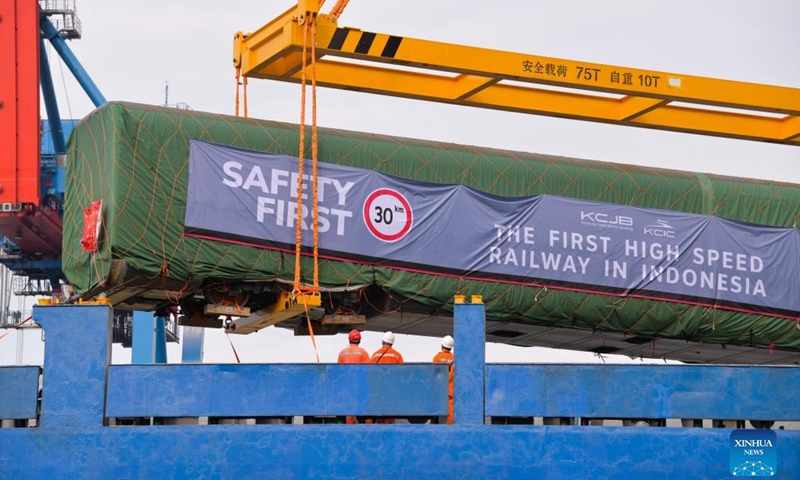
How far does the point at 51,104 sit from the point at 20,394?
25069mm

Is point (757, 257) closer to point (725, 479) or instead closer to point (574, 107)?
point (574, 107)

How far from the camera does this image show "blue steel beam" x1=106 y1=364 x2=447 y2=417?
17484 millimetres

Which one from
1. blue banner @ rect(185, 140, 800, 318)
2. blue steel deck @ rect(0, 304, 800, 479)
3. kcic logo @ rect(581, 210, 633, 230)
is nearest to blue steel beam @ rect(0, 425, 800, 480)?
blue steel deck @ rect(0, 304, 800, 479)

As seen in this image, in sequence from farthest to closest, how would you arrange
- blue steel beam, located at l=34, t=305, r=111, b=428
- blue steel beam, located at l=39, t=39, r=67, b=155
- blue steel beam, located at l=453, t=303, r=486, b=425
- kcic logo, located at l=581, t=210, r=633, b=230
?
blue steel beam, located at l=39, t=39, r=67, b=155, kcic logo, located at l=581, t=210, r=633, b=230, blue steel beam, located at l=453, t=303, r=486, b=425, blue steel beam, located at l=34, t=305, r=111, b=428

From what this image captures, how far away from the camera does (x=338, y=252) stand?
67.9ft

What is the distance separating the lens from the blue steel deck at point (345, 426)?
1730 cm

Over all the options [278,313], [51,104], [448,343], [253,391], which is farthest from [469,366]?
[51,104]

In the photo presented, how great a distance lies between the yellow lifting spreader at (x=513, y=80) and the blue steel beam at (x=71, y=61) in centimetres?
2011

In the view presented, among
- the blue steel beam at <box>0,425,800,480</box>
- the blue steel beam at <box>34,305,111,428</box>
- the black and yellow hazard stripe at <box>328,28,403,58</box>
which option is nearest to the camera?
the blue steel beam at <box>0,425,800,480</box>

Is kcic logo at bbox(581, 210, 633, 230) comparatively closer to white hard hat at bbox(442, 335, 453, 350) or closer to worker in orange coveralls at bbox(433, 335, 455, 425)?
worker in orange coveralls at bbox(433, 335, 455, 425)

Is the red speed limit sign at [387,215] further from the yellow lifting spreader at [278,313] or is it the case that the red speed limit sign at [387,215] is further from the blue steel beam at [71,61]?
the blue steel beam at [71,61]

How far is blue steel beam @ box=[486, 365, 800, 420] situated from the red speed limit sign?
4075 mm

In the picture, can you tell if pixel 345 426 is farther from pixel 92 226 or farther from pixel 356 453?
pixel 92 226

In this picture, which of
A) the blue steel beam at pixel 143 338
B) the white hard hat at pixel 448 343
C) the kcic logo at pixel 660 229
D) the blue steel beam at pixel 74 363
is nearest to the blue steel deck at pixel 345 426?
the blue steel beam at pixel 74 363
